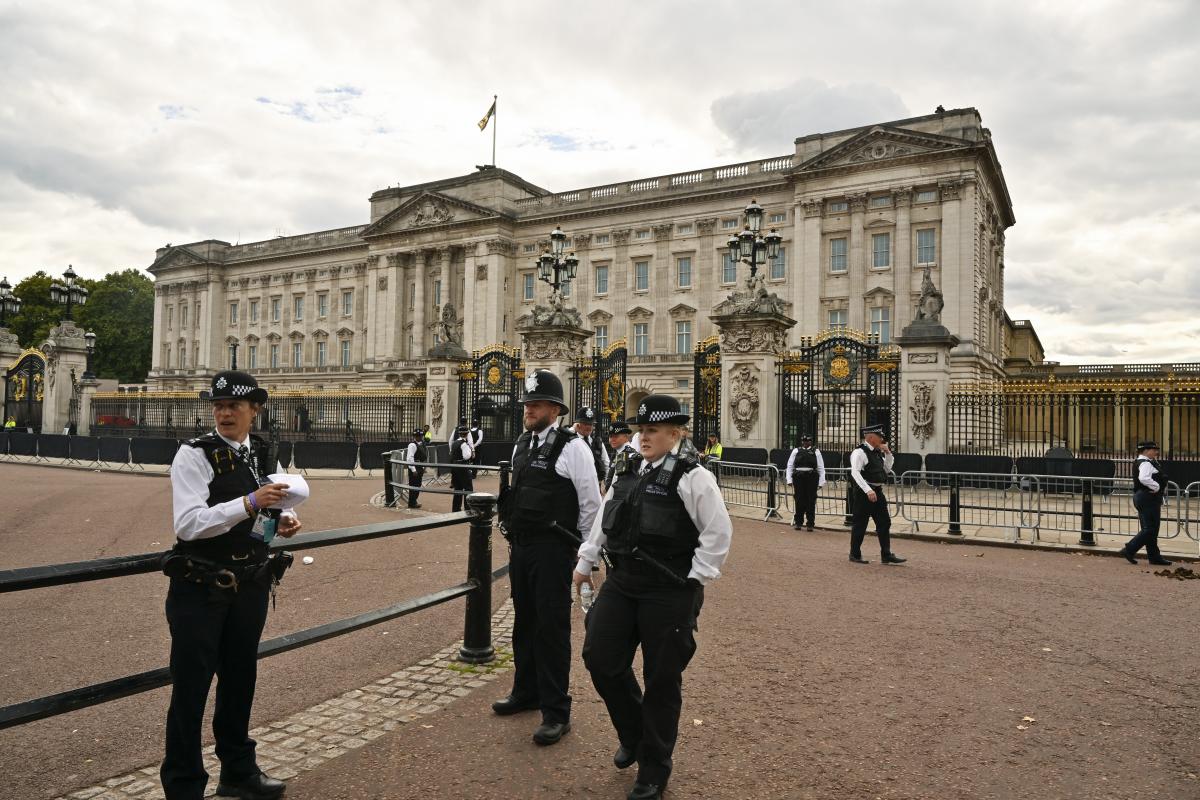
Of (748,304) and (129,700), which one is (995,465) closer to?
(748,304)

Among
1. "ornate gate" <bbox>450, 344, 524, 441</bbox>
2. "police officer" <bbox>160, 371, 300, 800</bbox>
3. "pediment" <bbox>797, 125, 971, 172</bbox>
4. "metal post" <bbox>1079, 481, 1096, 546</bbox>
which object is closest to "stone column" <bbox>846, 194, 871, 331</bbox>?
"pediment" <bbox>797, 125, 971, 172</bbox>

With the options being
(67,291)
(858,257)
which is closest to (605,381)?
(67,291)

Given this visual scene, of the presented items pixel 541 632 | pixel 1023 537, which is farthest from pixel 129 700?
pixel 1023 537

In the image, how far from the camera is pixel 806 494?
1373cm

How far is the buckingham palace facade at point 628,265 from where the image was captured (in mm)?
44688

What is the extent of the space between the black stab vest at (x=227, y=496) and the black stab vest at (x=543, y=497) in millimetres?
1600

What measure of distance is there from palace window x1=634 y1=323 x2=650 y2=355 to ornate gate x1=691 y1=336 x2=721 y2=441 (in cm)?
3426

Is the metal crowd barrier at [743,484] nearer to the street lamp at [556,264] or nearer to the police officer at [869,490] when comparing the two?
the police officer at [869,490]

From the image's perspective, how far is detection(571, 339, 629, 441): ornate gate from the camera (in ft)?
70.6

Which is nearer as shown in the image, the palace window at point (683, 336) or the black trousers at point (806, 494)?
the black trousers at point (806, 494)

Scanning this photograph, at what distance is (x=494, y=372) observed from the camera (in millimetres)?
24750

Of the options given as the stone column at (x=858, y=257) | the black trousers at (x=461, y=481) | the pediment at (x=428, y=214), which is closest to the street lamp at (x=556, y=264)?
the black trousers at (x=461, y=481)

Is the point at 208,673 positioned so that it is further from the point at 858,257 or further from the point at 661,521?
the point at 858,257

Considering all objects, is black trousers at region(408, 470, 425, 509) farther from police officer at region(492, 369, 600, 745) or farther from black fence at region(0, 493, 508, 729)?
police officer at region(492, 369, 600, 745)
